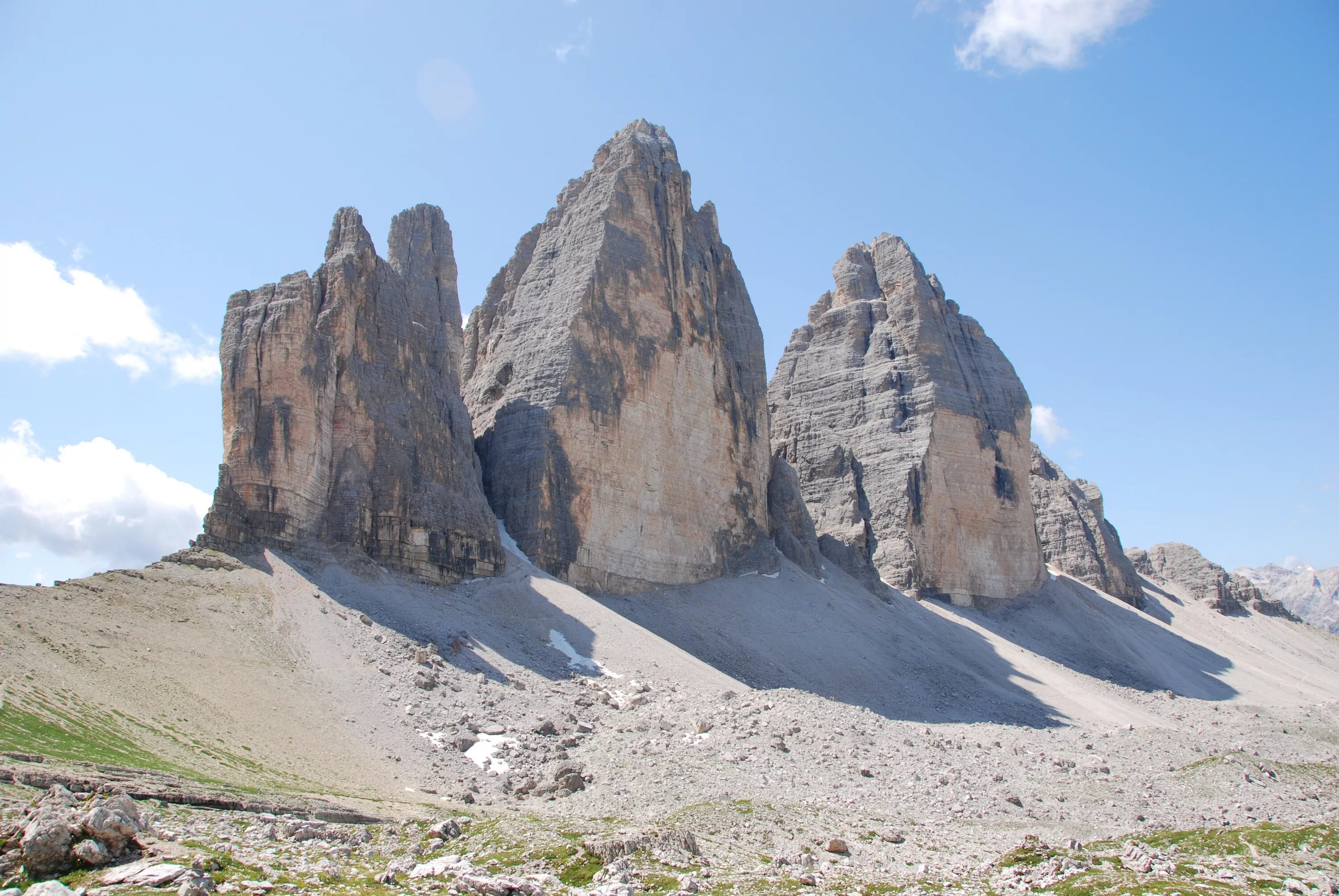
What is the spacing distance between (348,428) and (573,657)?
1261 centimetres

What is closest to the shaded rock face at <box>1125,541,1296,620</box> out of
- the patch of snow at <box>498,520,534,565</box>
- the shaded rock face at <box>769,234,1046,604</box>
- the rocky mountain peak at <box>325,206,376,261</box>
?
the shaded rock face at <box>769,234,1046,604</box>

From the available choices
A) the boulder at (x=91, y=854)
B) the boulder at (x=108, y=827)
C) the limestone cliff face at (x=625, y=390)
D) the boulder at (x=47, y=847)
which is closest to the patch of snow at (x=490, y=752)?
the boulder at (x=108, y=827)

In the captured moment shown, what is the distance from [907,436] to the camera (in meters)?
69.8

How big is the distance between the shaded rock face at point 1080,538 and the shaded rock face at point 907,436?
1089cm

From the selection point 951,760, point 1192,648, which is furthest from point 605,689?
point 1192,648

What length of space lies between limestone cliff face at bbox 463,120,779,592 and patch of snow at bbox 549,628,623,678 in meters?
7.39

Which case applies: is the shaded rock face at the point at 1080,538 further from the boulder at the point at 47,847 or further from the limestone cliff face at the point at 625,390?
the boulder at the point at 47,847

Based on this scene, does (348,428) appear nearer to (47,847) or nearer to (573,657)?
(573,657)

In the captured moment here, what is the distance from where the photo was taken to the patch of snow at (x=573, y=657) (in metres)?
35.3

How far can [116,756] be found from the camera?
19.5m

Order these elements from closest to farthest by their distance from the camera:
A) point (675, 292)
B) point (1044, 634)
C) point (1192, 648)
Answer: point (675, 292)
point (1044, 634)
point (1192, 648)

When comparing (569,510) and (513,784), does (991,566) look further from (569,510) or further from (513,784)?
(513,784)

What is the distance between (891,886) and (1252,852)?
784 centimetres

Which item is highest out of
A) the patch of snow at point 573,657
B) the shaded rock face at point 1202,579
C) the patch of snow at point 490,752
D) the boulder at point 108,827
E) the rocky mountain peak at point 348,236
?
the rocky mountain peak at point 348,236
